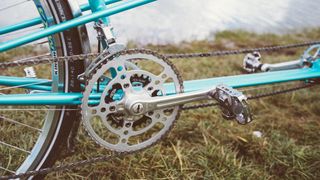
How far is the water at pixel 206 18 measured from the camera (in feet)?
15.9

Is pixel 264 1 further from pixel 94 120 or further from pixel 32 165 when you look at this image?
pixel 32 165

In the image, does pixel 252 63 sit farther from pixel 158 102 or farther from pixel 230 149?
pixel 158 102

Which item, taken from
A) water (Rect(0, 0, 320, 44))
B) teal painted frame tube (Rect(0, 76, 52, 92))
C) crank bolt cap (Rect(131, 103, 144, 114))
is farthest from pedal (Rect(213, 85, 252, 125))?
water (Rect(0, 0, 320, 44))

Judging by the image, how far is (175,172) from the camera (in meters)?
2.09

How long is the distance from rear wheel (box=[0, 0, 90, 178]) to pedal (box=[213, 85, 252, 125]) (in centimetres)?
63

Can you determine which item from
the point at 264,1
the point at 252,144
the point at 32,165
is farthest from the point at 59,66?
the point at 264,1

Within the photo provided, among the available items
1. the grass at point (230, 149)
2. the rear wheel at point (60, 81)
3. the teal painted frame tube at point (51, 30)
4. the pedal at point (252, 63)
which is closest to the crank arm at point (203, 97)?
the rear wheel at point (60, 81)

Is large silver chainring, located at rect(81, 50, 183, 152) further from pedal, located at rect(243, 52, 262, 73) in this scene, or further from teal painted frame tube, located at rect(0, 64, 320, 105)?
pedal, located at rect(243, 52, 262, 73)

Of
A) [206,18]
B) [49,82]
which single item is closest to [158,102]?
[49,82]

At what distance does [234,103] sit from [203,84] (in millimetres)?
290

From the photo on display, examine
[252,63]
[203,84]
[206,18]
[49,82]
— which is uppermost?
[206,18]

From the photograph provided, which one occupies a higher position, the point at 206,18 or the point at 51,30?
the point at 206,18

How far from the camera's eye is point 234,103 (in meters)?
1.69

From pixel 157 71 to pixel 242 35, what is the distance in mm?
2269
